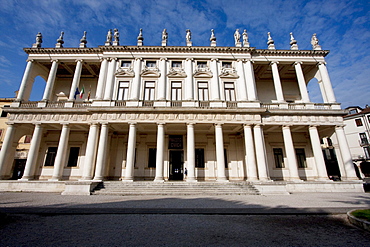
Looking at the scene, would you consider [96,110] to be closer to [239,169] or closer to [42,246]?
[42,246]

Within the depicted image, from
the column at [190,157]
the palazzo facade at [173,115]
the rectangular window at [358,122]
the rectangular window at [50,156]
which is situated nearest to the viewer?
the column at [190,157]

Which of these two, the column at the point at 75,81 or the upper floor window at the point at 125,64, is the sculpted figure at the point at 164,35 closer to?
the upper floor window at the point at 125,64

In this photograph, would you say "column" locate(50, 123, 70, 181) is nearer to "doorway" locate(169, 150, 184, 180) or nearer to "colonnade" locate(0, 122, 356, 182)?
"colonnade" locate(0, 122, 356, 182)

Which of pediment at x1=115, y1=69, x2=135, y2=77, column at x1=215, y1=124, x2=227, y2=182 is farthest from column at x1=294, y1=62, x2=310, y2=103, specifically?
pediment at x1=115, y1=69, x2=135, y2=77

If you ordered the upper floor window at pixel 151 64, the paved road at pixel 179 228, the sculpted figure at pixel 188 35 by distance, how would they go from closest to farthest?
1. the paved road at pixel 179 228
2. the upper floor window at pixel 151 64
3. the sculpted figure at pixel 188 35

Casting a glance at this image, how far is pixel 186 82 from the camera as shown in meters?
18.7

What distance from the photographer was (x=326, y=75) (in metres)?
19.7

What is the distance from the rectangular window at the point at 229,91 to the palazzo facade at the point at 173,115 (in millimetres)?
110

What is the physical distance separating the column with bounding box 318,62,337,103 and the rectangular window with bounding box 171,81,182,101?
1616cm

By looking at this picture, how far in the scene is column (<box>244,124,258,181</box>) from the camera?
621 inches

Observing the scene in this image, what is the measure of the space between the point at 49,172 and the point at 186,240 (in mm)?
21346

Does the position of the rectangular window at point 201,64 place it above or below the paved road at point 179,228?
above

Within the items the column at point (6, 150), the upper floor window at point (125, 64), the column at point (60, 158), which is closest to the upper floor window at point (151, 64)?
the upper floor window at point (125, 64)

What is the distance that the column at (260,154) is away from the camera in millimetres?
15672
